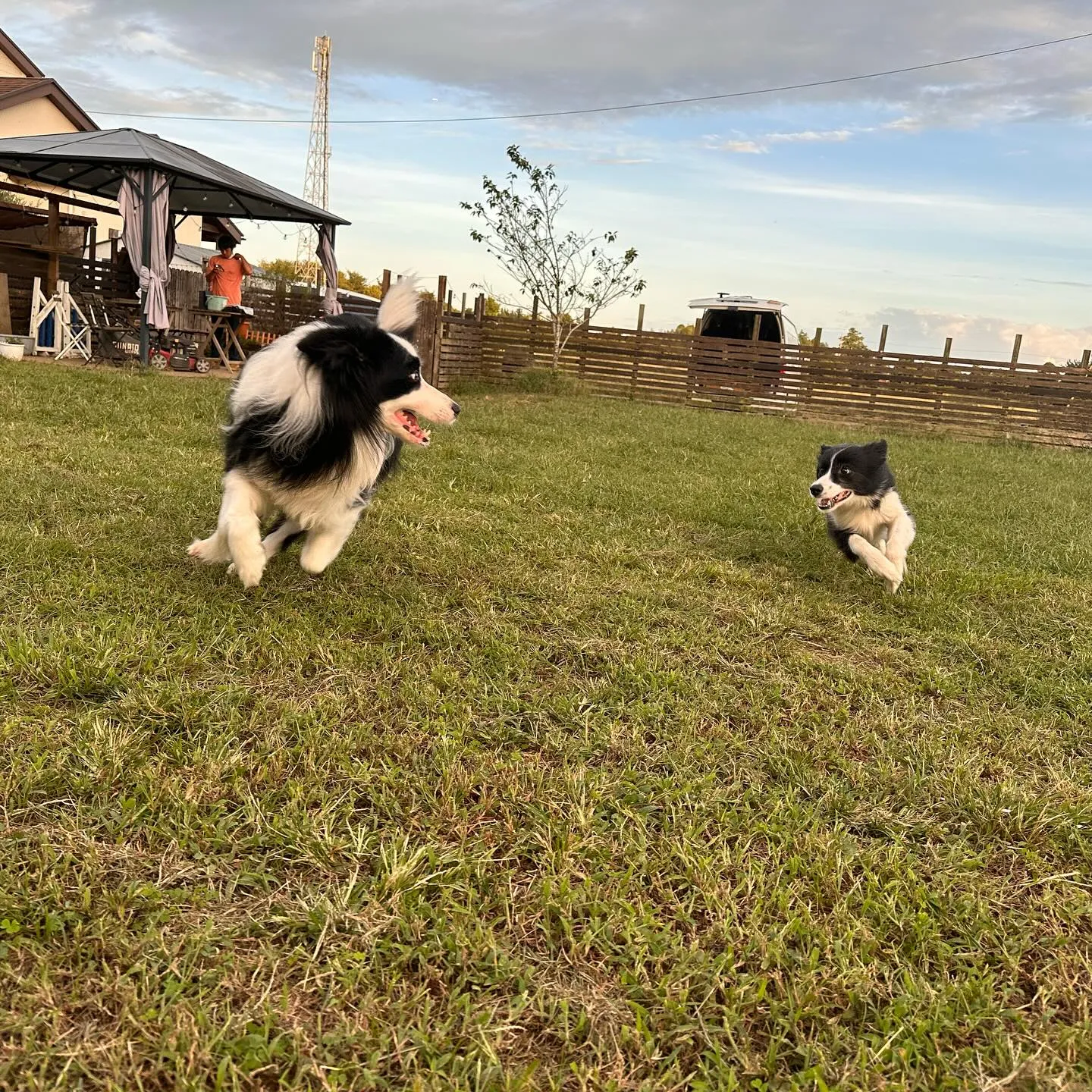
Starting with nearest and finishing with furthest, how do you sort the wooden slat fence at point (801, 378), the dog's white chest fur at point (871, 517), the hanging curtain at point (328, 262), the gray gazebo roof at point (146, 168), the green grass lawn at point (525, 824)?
the green grass lawn at point (525, 824) < the dog's white chest fur at point (871, 517) < the gray gazebo roof at point (146, 168) < the hanging curtain at point (328, 262) < the wooden slat fence at point (801, 378)

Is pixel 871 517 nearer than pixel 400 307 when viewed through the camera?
No

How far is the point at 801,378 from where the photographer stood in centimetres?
1636

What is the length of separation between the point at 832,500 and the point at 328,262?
11.5 meters

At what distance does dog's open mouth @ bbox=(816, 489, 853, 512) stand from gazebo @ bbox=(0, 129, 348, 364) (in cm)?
934

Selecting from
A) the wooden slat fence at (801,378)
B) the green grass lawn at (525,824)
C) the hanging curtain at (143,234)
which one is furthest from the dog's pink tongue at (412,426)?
the wooden slat fence at (801,378)

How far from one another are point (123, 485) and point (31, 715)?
2.80 metres

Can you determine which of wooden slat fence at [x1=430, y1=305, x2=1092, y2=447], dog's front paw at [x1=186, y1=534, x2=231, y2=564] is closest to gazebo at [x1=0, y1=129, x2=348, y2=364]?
wooden slat fence at [x1=430, y1=305, x2=1092, y2=447]

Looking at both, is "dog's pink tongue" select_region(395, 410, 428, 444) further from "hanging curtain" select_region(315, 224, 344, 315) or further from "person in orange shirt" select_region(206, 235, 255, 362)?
"hanging curtain" select_region(315, 224, 344, 315)

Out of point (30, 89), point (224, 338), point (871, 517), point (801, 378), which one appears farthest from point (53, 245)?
point (801, 378)

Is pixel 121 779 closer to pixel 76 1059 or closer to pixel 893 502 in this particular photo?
pixel 76 1059

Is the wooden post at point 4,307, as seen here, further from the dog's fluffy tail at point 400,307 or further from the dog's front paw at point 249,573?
the dog's front paw at point 249,573

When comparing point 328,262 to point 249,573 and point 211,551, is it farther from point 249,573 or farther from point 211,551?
point 249,573

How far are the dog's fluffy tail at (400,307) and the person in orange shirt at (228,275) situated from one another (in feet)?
31.6

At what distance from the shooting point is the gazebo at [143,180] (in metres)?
10.4
